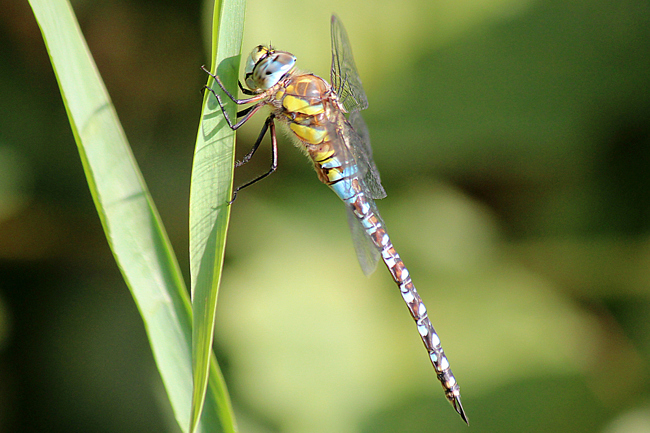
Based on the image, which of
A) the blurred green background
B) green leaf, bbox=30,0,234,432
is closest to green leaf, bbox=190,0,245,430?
green leaf, bbox=30,0,234,432

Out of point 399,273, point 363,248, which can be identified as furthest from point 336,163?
point 399,273

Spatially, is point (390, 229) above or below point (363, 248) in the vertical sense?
below

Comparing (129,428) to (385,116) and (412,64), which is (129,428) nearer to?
(385,116)

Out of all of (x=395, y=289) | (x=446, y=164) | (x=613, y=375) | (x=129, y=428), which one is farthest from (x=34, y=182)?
(x=613, y=375)

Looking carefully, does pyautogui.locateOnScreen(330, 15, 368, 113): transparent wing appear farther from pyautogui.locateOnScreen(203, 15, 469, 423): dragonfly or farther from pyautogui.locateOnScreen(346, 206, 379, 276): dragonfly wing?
pyautogui.locateOnScreen(346, 206, 379, 276): dragonfly wing

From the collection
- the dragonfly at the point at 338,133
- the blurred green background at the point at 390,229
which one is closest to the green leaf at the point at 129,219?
the dragonfly at the point at 338,133

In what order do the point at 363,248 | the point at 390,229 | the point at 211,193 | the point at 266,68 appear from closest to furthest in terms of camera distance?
the point at 211,193 < the point at 266,68 < the point at 363,248 < the point at 390,229

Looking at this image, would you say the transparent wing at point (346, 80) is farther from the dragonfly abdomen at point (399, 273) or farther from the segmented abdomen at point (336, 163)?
the dragonfly abdomen at point (399, 273)

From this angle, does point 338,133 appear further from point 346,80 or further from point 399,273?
point 399,273
